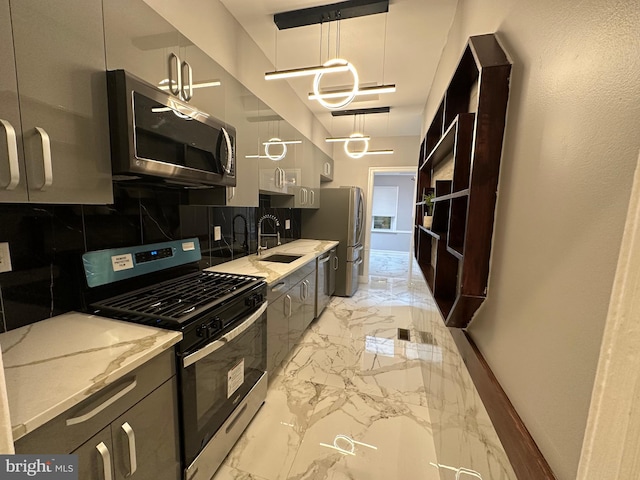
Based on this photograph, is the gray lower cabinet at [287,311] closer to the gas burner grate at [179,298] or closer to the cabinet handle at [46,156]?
the gas burner grate at [179,298]

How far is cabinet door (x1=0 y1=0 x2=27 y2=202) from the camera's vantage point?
0.75 metres

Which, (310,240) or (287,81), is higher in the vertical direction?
(287,81)

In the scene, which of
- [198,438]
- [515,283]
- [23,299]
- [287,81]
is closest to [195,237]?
[23,299]

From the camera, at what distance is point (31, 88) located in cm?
83

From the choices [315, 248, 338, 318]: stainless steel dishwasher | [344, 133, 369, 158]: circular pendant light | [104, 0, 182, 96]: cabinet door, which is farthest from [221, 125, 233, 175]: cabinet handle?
[344, 133, 369, 158]: circular pendant light

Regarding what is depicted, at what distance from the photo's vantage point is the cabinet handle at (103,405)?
0.78 m

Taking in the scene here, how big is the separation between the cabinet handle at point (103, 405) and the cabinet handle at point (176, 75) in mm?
1319

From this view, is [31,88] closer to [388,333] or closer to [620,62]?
[620,62]

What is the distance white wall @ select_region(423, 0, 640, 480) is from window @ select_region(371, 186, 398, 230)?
7488mm

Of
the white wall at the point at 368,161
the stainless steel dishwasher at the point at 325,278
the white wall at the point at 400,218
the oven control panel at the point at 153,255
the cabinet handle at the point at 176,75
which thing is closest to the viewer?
the cabinet handle at the point at 176,75

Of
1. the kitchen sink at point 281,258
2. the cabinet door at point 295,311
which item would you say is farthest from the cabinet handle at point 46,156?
the kitchen sink at point 281,258

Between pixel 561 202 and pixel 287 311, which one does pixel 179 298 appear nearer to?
pixel 287 311

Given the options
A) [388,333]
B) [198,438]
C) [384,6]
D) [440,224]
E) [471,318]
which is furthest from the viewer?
[388,333]

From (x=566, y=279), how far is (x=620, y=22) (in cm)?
47
